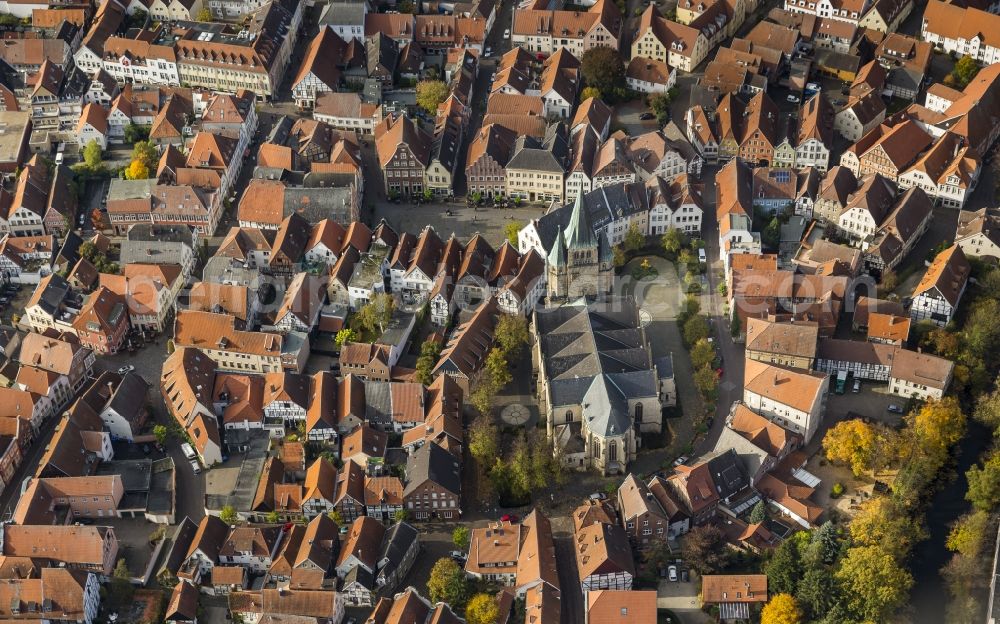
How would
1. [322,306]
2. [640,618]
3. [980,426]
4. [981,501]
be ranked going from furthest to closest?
1. [322,306]
2. [980,426]
3. [981,501]
4. [640,618]

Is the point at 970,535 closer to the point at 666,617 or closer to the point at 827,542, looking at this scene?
the point at 827,542

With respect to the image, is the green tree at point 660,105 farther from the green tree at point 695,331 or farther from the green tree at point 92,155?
the green tree at point 92,155

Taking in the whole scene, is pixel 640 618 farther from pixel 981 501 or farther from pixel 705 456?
pixel 981 501

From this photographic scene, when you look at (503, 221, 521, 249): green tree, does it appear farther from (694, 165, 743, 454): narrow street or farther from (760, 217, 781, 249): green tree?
(760, 217, 781, 249): green tree

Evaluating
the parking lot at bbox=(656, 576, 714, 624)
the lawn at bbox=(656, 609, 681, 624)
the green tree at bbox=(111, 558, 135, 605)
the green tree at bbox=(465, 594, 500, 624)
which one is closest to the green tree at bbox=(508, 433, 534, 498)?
the green tree at bbox=(465, 594, 500, 624)

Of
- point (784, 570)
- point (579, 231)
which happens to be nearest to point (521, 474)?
point (784, 570)

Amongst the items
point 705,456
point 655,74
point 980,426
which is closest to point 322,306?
point 705,456
